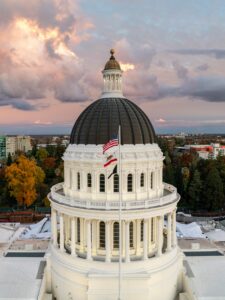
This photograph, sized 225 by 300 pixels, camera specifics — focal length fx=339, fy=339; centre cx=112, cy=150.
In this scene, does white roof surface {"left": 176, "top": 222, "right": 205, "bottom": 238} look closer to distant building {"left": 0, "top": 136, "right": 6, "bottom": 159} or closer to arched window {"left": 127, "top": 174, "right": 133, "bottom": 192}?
arched window {"left": 127, "top": 174, "right": 133, "bottom": 192}

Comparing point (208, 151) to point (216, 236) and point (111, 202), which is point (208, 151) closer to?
point (216, 236)

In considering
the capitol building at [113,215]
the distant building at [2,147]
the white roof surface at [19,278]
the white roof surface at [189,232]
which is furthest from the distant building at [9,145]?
the capitol building at [113,215]

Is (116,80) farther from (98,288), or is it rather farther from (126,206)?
(98,288)

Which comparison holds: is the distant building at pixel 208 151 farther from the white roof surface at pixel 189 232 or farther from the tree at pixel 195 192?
the white roof surface at pixel 189 232

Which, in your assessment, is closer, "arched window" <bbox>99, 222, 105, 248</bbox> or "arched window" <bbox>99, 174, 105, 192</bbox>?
"arched window" <bbox>99, 174, 105, 192</bbox>

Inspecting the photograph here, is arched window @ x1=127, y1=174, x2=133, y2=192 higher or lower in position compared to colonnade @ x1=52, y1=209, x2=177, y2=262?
higher

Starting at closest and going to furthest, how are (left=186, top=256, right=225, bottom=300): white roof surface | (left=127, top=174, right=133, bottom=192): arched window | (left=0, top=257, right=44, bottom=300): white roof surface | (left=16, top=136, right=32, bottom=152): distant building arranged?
(left=0, top=257, right=44, bottom=300): white roof surface, (left=186, top=256, right=225, bottom=300): white roof surface, (left=127, top=174, right=133, bottom=192): arched window, (left=16, top=136, right=32, bottom=152): distant building

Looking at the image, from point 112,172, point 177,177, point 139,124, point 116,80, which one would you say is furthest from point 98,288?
→ point 177,177

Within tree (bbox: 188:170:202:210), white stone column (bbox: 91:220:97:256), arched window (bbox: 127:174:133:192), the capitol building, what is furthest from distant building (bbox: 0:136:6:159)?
arched window (bbox: 127:174:133:192)
